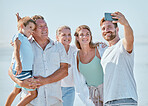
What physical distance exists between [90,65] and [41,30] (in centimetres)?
107

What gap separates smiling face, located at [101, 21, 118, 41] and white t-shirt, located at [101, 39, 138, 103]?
281mm

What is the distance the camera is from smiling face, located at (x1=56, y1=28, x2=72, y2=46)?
6.22m

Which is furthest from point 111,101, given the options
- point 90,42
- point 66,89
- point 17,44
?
point 66,89

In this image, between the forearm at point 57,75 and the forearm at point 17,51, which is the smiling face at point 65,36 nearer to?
the forearm at point 57,75

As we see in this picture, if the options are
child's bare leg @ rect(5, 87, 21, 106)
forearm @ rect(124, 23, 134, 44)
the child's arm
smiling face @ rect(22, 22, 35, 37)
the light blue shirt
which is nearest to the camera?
forearm @ rect(124, 23, 134, 44)

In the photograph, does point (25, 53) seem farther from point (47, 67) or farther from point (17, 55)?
point (47, 67)

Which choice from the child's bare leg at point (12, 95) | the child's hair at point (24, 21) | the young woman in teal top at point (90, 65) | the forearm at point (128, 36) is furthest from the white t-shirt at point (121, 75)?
the child's bare leg at point (12, 95)

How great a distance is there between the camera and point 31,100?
15.3 feet

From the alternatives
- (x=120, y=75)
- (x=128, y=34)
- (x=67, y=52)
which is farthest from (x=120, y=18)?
(x=67, y=52)

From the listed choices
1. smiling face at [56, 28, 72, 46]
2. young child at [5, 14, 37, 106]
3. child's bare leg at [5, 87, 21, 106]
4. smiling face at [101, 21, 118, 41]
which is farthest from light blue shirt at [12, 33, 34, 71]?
smiling face at [56, 28, 72, 46]

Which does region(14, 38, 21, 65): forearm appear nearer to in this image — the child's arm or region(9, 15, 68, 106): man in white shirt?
the child's arm

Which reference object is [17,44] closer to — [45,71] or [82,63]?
[45,71]

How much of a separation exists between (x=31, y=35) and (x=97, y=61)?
1290mm

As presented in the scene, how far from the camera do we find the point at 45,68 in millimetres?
4703
